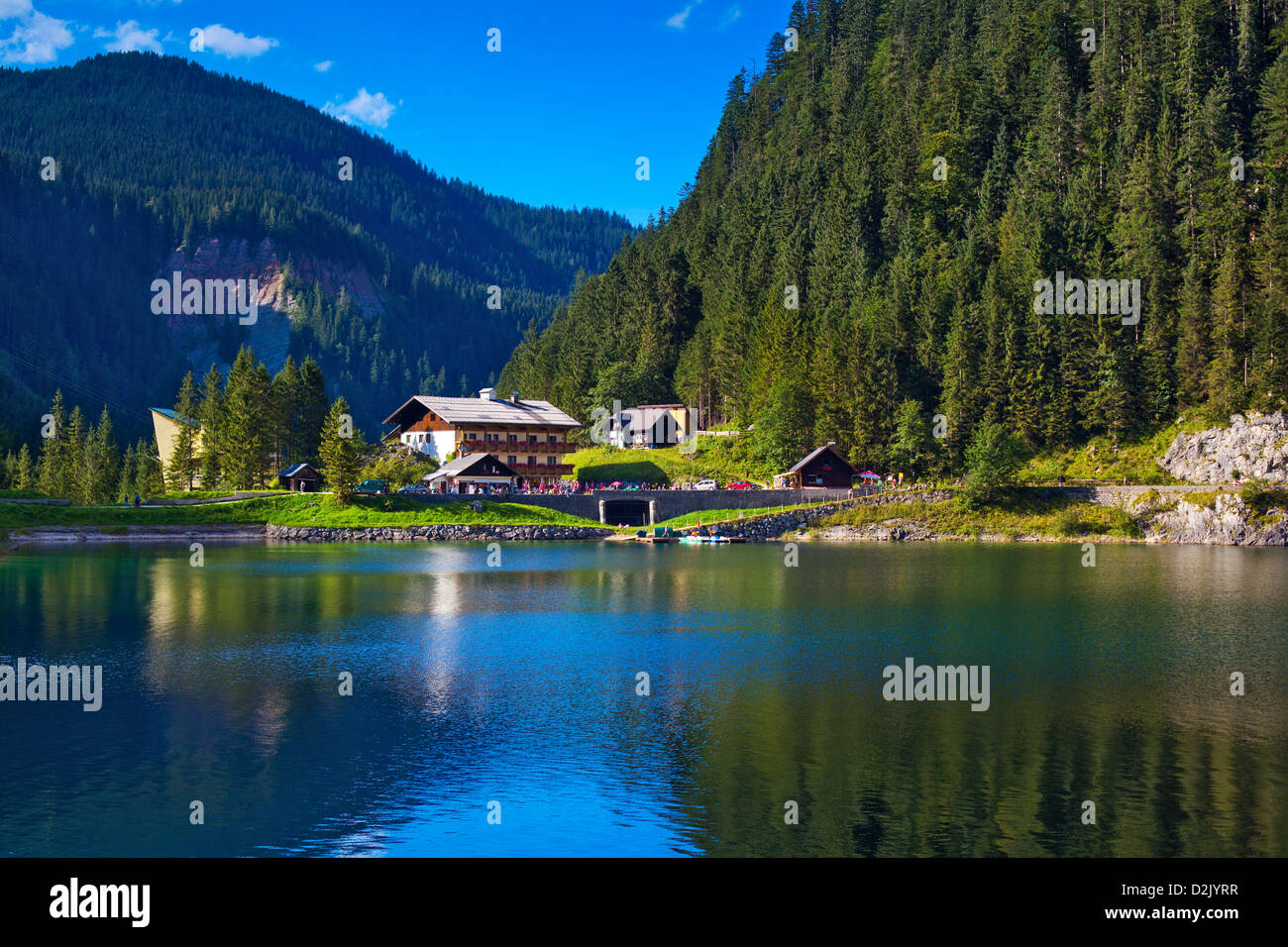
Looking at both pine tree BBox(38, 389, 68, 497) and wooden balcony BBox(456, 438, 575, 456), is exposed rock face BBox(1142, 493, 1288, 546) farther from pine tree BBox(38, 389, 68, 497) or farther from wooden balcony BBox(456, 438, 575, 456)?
pine tree BBox(38, 389, 68, 497)

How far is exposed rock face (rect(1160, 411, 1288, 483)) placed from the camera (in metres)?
98.7

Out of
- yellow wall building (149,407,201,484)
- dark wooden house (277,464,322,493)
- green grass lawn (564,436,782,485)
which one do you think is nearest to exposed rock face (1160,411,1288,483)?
green grass lawn (564,436,782,485)

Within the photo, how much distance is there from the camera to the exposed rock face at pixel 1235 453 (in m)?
98.7

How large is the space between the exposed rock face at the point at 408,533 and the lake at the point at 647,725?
47.1 m

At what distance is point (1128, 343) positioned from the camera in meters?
113

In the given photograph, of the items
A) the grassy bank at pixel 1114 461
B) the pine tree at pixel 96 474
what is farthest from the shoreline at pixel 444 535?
the pine tree at pixel 96 474

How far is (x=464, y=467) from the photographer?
123m

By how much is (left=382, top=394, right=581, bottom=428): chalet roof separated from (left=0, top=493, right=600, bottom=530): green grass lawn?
24478 mm

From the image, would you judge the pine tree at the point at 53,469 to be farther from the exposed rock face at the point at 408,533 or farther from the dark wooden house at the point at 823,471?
the dark wooden house at the point at 823,471

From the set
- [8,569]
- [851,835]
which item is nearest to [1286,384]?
[851,835]

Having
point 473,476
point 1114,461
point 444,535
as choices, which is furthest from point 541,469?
point 1114,461

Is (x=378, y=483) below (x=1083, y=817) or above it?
above

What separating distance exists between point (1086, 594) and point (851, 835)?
43196 millimetres

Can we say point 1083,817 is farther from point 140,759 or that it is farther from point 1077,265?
point 1077,265
